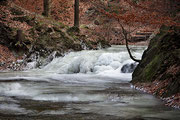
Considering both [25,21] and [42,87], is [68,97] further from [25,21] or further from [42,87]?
[25,21]

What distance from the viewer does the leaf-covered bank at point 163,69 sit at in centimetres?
756

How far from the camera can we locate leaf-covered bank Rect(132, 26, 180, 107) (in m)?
7.56

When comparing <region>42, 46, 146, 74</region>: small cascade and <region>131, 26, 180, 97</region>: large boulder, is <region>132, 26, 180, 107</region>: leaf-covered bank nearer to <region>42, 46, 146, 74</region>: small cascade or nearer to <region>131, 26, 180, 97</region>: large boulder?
<region>131, 26, 180, 97</region>: large boulder

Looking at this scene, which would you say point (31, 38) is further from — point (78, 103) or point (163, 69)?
point (78, 103)

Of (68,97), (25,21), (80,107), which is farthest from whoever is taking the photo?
(25,21)

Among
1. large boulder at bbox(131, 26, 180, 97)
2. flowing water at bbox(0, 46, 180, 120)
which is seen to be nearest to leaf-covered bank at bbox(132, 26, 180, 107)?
large boulder at bbox(131, 26, 180, 97)

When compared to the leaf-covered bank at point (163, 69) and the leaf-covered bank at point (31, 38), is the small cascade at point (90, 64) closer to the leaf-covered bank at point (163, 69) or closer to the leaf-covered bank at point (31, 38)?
the leaf-covered bank at point (31, 38)

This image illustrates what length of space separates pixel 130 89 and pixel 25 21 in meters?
11.2

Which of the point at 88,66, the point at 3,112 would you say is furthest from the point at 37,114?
the point at 88,66

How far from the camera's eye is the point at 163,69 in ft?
30.1

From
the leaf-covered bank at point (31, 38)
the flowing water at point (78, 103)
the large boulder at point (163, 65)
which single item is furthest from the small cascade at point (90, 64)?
the large boulder at point (163, 65)

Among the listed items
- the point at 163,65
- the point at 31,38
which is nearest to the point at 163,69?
the point at 163,65

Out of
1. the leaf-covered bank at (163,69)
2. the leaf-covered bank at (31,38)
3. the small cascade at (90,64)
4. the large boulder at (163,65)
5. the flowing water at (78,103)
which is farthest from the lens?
the leaf-covered bank at (31,38)

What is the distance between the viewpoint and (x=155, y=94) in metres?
8.40
